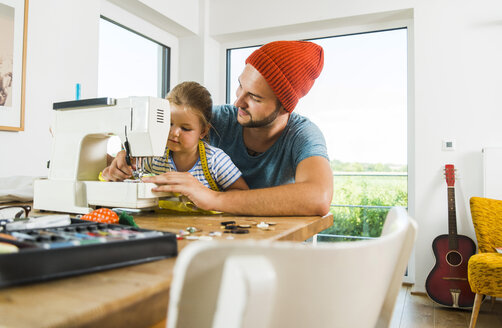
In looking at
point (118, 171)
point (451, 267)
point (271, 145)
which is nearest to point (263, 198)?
point (118, 171)

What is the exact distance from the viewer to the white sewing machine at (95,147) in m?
1.04

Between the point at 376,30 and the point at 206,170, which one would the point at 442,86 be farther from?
the point at 206,170

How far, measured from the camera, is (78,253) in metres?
0.45

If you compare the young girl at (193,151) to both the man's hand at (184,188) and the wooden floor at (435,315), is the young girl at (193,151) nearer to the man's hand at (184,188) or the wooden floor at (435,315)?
the man's hand at (184,188)

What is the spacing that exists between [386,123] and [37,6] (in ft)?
8.72

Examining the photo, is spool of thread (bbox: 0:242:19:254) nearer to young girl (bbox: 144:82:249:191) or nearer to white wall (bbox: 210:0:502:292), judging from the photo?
young girl (bbox: 144:82:249:191)

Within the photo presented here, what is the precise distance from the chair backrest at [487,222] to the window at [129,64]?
263 cm

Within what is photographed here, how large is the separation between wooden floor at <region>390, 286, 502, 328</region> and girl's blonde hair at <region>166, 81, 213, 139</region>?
1.79 m

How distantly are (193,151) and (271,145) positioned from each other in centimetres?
37

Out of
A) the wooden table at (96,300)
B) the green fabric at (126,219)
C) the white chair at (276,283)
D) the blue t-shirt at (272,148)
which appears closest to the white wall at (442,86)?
the blue t-shirt at (272,148)

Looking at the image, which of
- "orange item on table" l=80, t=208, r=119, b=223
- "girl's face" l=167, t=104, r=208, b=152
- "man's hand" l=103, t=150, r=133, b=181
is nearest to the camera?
"orange item on table" l=80, t=208, r=119, b=223

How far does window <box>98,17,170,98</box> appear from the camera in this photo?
8.79 feet

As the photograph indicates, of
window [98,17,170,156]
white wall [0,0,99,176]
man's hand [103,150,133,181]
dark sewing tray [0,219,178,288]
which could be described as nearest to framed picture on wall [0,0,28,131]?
white wall [0,0,99,176]

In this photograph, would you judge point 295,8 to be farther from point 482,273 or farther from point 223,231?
point 223,231
